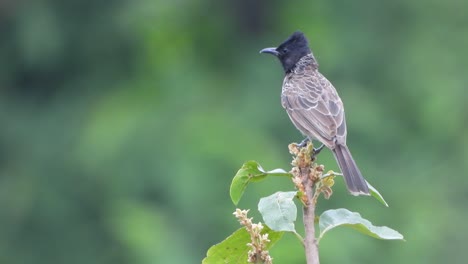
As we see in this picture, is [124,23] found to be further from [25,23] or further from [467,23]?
[467,23]

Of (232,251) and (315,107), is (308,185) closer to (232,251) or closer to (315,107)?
(232,251)

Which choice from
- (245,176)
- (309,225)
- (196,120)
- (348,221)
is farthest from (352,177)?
(196,120)

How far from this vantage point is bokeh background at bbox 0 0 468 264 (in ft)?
36.2

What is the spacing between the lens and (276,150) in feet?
36.7

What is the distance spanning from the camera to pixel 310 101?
5.00 m

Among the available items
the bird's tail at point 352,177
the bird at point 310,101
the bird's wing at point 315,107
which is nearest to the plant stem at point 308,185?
the bird's tail at point 352,177

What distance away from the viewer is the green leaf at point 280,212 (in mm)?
2578

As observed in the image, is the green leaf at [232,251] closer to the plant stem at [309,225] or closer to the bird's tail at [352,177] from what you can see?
the plant stem at [309,225]

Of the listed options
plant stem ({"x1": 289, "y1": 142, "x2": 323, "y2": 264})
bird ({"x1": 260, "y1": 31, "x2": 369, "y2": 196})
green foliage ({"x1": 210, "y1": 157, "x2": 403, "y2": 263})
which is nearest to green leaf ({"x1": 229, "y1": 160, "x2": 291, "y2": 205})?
green foliage ({"x1": 210, "y1": 157, "x2": 403, "y2": 263})

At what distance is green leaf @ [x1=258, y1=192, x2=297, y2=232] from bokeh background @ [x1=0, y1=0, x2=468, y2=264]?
7826mm

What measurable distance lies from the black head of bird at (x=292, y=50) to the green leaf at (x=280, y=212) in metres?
2.44

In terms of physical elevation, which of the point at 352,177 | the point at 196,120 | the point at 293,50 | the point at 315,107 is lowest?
the point at 352,177

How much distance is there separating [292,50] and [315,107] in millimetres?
402

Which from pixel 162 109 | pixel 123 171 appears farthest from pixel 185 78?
pixel 123 171
